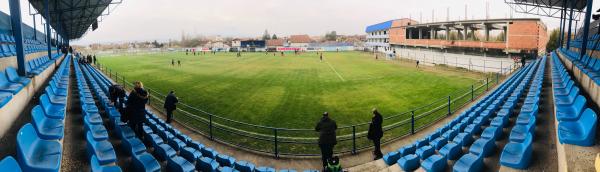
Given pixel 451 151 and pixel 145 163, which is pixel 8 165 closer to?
pixel 145 163

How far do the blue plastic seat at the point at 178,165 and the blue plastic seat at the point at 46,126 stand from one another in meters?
1.60

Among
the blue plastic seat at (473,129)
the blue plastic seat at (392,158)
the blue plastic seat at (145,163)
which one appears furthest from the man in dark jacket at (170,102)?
the blue plastic seat at (473,129)

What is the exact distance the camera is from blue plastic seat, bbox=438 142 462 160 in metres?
5.76

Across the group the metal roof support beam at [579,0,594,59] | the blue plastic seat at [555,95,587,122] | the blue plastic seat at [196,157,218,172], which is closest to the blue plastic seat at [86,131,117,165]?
the blue plastic seat at [196,157,218,172]

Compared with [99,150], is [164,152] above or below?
below

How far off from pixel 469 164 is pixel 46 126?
5.84 m

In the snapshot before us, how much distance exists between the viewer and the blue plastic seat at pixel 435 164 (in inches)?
204

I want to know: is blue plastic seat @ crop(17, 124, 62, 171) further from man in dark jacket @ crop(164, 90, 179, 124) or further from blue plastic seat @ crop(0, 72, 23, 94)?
man in dark jacket @ crop(164, 90, 179, 124)

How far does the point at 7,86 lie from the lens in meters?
6.57

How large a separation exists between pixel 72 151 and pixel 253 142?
609 centimetres

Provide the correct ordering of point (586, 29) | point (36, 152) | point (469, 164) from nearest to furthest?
point (36, 152) → point (469, 164) → point (586, 29)

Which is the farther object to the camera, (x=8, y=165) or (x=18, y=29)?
(x=18, y=29)

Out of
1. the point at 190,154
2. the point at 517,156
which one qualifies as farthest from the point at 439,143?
the point at 190,154

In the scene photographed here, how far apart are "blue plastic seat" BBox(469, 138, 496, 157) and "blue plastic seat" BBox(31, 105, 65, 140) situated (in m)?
5.79
